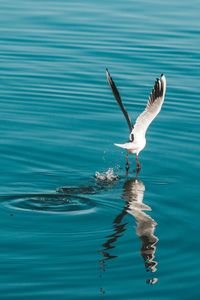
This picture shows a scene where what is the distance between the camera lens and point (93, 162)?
19.4m

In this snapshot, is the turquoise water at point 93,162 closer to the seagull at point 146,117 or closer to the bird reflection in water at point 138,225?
the bird reflection in water at point 138,225

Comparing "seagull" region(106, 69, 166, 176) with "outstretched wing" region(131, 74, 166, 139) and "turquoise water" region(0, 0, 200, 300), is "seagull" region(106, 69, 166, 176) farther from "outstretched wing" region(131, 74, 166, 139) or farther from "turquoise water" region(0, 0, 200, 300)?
"turquoise water" region(0, 0, 200, 300)

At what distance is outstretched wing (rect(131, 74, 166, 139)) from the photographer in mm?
17734

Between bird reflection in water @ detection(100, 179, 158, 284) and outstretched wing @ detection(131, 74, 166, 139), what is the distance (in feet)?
3.64

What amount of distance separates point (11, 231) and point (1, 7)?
20314 millimetres

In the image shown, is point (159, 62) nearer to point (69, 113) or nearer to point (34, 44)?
point (34, 44)

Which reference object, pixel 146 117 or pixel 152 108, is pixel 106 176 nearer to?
pixel 146 117

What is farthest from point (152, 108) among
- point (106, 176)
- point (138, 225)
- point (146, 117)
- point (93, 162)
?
point (138, 225)

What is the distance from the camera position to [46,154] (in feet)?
64.3

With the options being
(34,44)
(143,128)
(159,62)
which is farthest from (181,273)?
(34,44)

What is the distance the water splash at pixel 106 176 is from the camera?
60.7ft

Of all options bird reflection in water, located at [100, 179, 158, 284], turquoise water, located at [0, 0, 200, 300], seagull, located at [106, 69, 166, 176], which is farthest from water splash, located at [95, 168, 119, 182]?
seagull, located at [106, 69, 166, 176]

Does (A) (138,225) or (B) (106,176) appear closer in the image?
(A) (138,225)

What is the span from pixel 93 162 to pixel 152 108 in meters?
2.14
